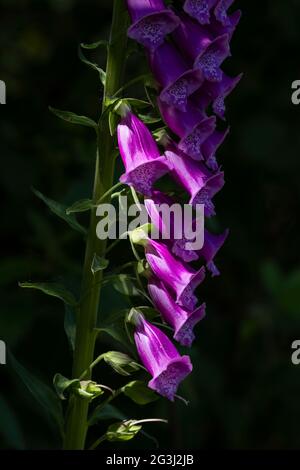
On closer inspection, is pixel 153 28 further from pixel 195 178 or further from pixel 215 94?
pixel 195 178

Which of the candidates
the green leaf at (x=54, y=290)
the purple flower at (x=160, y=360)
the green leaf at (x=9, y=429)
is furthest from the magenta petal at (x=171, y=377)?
the green leaf at (x=9, y=429)

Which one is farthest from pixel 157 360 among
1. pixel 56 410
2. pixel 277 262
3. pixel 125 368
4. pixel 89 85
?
pixel 277 262

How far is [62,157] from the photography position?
3.24 meters

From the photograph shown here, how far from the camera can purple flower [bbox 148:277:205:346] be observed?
5.34 feet

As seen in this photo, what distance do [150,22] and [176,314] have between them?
1.58 ft

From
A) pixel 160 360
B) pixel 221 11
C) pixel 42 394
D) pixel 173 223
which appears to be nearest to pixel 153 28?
pixel 221 11

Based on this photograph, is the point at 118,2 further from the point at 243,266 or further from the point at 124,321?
the point at 243,266

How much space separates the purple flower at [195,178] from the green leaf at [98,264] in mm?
184

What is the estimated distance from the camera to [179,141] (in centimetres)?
168

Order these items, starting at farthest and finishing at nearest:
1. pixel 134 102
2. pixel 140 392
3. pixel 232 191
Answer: pixel 232 191 < pixel 140 392 < pixel 134 102

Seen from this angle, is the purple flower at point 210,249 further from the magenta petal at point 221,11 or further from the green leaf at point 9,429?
the green leaf at point 9,429

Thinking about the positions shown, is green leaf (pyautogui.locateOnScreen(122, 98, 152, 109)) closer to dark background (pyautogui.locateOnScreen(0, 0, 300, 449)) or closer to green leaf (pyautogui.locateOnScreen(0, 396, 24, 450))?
green leaf (pyautogui.locateOnScreen(0, 396, 24, 450))

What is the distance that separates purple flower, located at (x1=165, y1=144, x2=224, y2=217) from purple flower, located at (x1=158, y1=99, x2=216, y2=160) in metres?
0.03

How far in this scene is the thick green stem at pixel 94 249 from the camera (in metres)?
1.64
